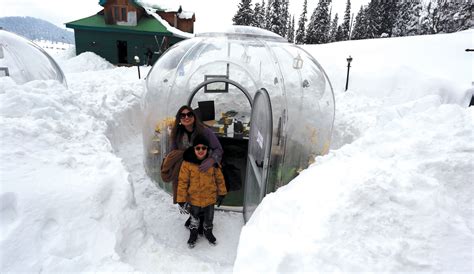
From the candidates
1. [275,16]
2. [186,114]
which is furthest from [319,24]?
[186,114]

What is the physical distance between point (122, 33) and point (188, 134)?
19693mm

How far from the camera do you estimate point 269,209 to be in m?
2.67

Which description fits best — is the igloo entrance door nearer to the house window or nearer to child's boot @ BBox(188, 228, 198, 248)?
child's boot @ BBox(188, 228, 198, 248)

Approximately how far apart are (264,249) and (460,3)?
38.8 m

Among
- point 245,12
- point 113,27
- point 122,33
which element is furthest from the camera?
point 245,12

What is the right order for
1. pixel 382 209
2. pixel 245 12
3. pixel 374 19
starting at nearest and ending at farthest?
pixel 382 209 → pixel 245 12 → pixel 374 19

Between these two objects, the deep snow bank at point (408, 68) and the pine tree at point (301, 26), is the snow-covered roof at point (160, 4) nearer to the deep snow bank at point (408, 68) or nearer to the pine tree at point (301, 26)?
the deep snow bank at point (408, 68)

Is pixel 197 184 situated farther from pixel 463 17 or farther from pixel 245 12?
pixel 463 17

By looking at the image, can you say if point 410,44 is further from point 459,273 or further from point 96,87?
point 459,273

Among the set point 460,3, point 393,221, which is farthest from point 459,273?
point 460,3

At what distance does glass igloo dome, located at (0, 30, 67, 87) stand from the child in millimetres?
5420

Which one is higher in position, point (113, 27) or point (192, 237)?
point (113, 27)

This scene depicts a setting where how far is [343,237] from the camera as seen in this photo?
2133 millimetres

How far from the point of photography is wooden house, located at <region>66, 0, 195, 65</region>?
20969mm
